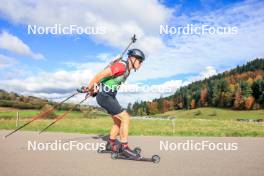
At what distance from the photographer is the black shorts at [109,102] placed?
7.53 metres

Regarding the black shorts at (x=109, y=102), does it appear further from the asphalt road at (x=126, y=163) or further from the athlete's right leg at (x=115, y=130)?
the asphalt road at (x=126, y=163)

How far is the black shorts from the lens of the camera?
7527mm

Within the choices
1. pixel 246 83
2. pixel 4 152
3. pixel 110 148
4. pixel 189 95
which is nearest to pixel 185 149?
pixel 110 148

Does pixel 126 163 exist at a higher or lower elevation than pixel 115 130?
lower

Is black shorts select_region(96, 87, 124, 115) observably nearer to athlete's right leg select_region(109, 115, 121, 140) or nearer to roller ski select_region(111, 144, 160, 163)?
athlete's right leg select_region(109, 115, 121, 140)

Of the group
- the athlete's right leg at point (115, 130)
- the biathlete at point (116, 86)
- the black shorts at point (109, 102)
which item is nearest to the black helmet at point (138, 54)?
the biathlete at point (116, 86)

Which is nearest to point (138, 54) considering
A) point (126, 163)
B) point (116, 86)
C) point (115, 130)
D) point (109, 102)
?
point (116, 86)

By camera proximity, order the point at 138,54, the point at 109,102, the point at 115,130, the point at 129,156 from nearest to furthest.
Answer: the point at 129,156
the point at 138,54
the point at 109,102
the point at 115,130

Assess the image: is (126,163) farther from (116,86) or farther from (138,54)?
(138,54)

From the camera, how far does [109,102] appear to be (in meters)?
7.53

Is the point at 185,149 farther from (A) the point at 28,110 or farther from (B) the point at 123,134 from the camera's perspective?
(A) the point at 28,110

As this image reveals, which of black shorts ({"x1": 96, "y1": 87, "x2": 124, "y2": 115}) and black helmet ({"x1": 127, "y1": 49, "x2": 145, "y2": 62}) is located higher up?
black helmet ({"x1": 127, "y1": 49, "x2": 145, "y2": 62})

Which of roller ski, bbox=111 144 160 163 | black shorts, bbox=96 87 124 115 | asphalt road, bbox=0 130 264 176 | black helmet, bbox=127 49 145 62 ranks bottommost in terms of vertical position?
asphalt road, bbox=0 130 264 176

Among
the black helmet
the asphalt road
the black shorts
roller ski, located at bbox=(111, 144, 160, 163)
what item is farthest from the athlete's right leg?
the black helmet
